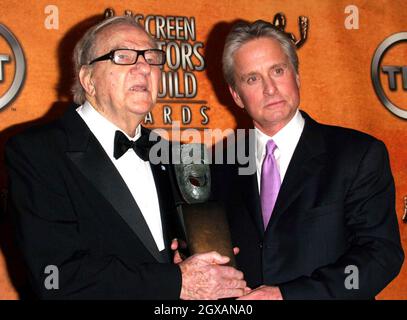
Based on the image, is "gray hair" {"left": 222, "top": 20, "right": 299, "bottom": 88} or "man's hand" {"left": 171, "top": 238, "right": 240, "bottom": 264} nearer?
"man's hand" {"left": 171, "top": 238, "right": 240, "bottom": 264}

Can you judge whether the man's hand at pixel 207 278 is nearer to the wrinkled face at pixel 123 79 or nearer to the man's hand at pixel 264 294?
the man's hand at pixel 264 294

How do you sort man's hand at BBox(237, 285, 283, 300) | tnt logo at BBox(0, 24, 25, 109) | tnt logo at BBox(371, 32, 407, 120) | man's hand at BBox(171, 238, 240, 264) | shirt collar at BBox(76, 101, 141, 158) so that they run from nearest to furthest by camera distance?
man's hand at BBox(237, 285, 283, 300) → man's hand at BBox(171, 238, 240, 264) → shirt collar at BBox(76, 101, 141, 158) → tnt logo at BBox(0, 24, 25, 109) → tnt logo at BBox(371, 32, 407, 120)

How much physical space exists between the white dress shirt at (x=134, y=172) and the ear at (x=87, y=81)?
6 centimetres

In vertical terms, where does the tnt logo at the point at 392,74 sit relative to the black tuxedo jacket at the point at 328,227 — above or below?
above

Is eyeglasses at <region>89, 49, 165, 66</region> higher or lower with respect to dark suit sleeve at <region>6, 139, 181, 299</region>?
higher

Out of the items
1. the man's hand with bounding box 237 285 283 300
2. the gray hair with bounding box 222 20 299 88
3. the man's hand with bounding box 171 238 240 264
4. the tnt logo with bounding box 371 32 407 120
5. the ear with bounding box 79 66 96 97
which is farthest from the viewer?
the tnt logo with bounding box 371 32 407 120

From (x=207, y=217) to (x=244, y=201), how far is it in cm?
36

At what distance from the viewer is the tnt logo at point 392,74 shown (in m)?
4.70

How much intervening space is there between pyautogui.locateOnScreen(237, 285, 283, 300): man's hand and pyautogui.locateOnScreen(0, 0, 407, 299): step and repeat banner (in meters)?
1.95

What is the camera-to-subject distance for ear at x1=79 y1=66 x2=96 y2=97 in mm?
2707

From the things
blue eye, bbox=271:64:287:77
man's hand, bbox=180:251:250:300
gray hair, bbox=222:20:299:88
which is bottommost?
man's hand, bbox=180:251:250:300

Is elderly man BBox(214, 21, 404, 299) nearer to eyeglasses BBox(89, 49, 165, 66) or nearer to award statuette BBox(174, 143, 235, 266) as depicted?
award statuette BBox(174, 143, 235, 266)

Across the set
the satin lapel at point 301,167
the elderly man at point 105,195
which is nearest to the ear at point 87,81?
the elderly man at point 105,195

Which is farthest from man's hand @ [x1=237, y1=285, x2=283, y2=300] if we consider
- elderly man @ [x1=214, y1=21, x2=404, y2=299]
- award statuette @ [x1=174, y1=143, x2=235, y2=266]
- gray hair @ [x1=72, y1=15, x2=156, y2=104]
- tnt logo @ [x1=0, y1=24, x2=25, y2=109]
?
tnt logo @ [x1=0, y1=24, x2=25, y2=109]
